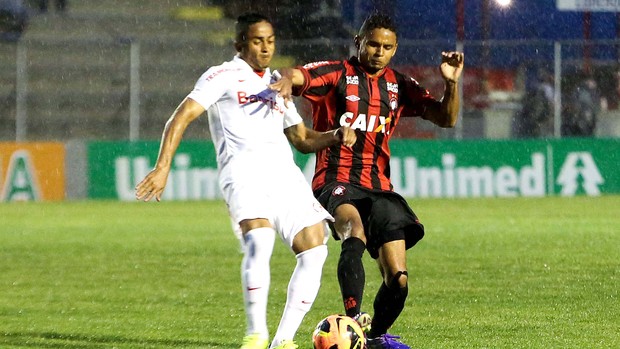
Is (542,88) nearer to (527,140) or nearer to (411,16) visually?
(527,140)

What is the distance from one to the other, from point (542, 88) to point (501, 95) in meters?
0.68

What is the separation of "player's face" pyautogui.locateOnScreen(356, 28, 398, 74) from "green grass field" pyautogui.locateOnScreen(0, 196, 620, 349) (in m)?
1.53

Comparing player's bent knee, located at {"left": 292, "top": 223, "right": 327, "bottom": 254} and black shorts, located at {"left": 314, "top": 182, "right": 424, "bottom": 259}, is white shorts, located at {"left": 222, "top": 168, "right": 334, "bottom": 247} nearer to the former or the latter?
player's bent knee, located at {"left": 292, "top": 223, "right": 327, "bottom": 254}

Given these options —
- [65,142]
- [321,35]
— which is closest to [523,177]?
[321,35]

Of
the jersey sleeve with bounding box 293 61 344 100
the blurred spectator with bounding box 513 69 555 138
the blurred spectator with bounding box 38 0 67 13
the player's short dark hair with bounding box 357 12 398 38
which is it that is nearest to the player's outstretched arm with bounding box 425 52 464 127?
the player's short dark hair with bounding box 357 12 398 38

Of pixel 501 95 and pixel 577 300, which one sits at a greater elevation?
pixel 501 95

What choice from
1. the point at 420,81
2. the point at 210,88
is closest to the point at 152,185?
the point at 210,88

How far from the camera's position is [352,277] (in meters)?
6.98

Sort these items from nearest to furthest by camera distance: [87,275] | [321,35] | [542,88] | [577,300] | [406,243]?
[406,243] < [577,300] < [87,275] < [542,88] < [321,35]

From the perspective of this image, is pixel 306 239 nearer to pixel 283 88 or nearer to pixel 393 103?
pixel 283 88

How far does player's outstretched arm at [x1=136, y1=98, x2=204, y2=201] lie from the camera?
6125mm

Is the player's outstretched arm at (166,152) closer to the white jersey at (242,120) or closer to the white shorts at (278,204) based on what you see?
the white jersey at (242,120)

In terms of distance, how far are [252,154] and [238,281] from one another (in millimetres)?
4539

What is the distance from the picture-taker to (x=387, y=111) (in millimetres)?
7594
